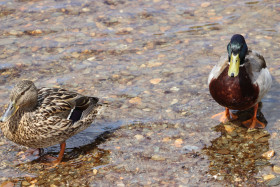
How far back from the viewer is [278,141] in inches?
211

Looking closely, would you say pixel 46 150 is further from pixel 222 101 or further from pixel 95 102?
pixel 222 101

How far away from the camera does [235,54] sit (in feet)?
17.7

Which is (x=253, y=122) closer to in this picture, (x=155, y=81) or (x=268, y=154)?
(x=268, y=154)

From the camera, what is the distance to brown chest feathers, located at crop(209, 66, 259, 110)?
5.44 m

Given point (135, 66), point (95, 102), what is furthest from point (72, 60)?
point (95, 102)

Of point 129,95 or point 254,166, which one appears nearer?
point 254,166

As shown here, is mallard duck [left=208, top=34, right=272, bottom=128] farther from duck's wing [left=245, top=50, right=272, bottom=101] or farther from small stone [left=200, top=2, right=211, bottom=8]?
small stone [left=200, top=2, right=211, bottom=8]

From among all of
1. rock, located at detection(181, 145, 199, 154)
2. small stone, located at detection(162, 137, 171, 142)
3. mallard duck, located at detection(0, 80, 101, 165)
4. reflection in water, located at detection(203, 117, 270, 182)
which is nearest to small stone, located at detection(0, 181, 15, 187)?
mallard duck, located at detection(0, 80, 101, 165)

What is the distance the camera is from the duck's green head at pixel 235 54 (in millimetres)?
5301

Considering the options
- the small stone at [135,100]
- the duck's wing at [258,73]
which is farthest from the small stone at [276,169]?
the small stone at [135,100]

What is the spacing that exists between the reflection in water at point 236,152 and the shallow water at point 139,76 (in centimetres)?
1

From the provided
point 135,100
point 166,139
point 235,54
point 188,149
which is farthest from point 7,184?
point 235,54

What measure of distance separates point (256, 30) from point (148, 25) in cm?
201

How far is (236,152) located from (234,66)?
40.0 inches
